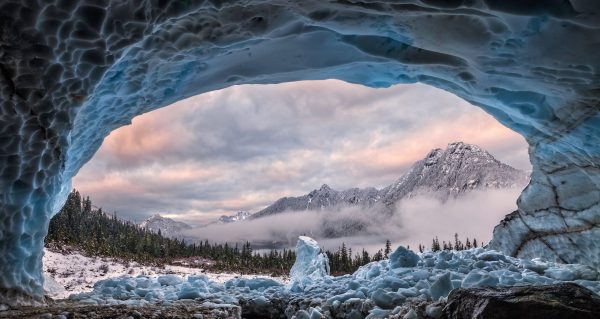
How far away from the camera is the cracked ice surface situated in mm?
6176

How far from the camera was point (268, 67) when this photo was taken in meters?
7.72

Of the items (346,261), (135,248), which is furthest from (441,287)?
(346,261)

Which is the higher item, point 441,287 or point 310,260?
point 441,287

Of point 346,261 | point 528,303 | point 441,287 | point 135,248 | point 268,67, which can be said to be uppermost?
point 268,67

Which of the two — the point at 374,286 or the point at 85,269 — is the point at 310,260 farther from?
the point at 85,269

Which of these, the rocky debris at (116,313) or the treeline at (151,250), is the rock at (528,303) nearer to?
the rocky debris at (116,313)

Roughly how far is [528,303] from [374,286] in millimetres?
3465

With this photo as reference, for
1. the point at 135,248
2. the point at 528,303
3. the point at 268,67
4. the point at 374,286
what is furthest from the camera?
the point at 135,248

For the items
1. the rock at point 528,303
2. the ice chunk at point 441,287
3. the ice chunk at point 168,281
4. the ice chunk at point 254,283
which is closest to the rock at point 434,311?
the rock at point 528,303

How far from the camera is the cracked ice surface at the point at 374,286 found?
618 cm

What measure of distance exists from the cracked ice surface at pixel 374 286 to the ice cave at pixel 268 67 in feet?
5.38

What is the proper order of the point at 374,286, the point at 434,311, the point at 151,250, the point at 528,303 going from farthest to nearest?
1. the point at 151,250
2. the point at 374,286
3. the point at 434,311
4. the point at 528,303

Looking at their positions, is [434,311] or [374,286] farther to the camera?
[374,286]

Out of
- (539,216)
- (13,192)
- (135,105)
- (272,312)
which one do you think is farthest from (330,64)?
(539,216)
